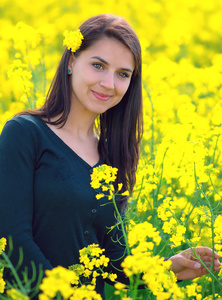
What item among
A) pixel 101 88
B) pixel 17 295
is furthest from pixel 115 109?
pixel 17 295

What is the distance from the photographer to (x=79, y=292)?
148 centimetres

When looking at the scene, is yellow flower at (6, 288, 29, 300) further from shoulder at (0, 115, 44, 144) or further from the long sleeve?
shoulder at (0, 115, 44, 144)

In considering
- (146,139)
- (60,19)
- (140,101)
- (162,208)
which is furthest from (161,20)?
(162,208)

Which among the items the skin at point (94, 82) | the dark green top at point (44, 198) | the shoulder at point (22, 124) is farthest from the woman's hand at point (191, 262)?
the shoulder at point (22, 124)

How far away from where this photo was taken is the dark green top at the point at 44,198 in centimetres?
186

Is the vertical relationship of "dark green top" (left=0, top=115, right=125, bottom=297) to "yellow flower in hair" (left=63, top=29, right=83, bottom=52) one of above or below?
below

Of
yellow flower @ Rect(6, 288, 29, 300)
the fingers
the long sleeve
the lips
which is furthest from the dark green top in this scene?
yellow flower @ Rect(6, 288, 29, 300)

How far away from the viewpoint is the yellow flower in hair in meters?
2.08

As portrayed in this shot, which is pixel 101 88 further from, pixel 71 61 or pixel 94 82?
pixel 71 61

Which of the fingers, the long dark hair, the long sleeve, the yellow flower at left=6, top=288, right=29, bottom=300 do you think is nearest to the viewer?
the yellow flower at left=6, top=288, right=29, bottom=300

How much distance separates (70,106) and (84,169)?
11.1 inches

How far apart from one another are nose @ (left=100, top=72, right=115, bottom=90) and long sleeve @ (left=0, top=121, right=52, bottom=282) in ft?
1.23

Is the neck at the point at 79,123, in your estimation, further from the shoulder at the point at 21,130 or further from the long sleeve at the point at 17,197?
the long sleeve at the point at 17,197

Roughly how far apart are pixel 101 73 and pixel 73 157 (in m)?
0.34
